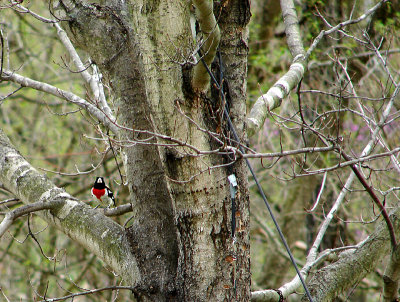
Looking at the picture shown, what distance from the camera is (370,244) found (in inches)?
110

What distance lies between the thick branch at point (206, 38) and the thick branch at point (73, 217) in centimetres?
93

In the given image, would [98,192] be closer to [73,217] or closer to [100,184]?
[100,184]

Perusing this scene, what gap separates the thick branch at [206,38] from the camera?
181 cm

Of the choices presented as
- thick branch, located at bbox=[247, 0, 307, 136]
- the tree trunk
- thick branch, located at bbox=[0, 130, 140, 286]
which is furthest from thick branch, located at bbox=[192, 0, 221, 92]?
thick branch, located at bbox=[0, 130, 140, 286]

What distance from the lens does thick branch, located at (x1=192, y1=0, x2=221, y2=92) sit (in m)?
1.81

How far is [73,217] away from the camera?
263 centimetres

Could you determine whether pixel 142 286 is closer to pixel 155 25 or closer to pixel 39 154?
pixel 155 25

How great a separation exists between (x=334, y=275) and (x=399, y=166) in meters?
0.92

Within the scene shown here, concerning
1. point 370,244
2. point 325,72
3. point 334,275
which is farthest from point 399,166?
point 325,72

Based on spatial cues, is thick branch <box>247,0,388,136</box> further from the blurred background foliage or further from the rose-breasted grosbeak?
the blurred background foliage

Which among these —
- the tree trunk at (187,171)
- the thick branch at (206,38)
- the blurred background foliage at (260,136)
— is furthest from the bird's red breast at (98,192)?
the thick branch at (206,38)

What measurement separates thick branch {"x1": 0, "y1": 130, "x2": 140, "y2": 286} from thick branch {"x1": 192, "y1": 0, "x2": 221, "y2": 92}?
93 centimetres

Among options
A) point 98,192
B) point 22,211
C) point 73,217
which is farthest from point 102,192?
point 22,211

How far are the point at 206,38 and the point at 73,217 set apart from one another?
1.28 m
